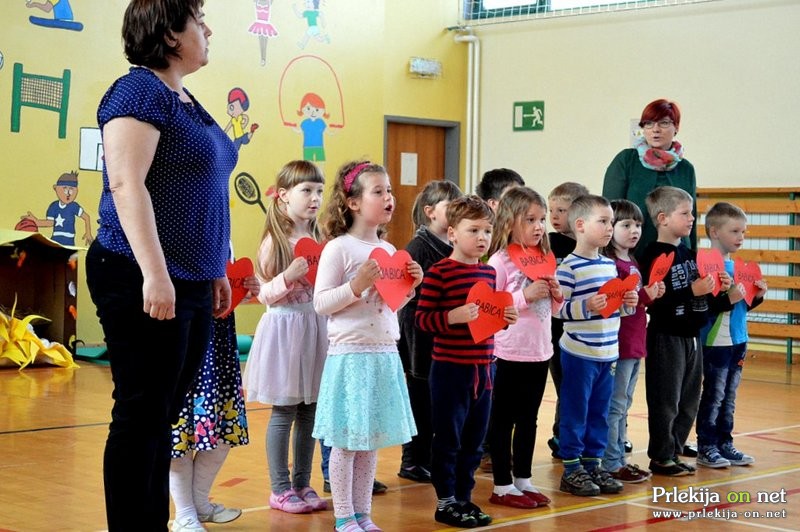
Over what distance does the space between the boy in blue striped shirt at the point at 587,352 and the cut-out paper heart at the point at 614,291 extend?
A: 0.02 meters

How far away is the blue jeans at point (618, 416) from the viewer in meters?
4.54

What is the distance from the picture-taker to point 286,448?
Answer: 395 cm

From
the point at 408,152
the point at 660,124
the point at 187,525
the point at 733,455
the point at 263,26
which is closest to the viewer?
the point at 187,525

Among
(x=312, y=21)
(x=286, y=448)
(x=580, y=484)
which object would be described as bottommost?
(x=580, y=484)

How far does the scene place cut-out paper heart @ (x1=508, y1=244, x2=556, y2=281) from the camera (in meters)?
4.11

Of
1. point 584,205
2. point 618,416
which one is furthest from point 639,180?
point 618,416

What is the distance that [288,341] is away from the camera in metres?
3.99

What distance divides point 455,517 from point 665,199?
181cm

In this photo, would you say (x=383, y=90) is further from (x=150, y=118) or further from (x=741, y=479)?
(x=150, y=118)

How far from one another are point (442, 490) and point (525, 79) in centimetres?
821

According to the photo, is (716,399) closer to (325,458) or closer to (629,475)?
(629,475)

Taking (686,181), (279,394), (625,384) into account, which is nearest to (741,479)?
(625,384)

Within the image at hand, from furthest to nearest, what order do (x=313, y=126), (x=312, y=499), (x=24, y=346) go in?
1. (x=313, y=126)
2. (x=24, y=346)
3. (x=312, y=499)

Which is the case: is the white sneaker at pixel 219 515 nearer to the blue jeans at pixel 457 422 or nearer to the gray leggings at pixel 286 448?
the gray leggings at pixel 286 448
